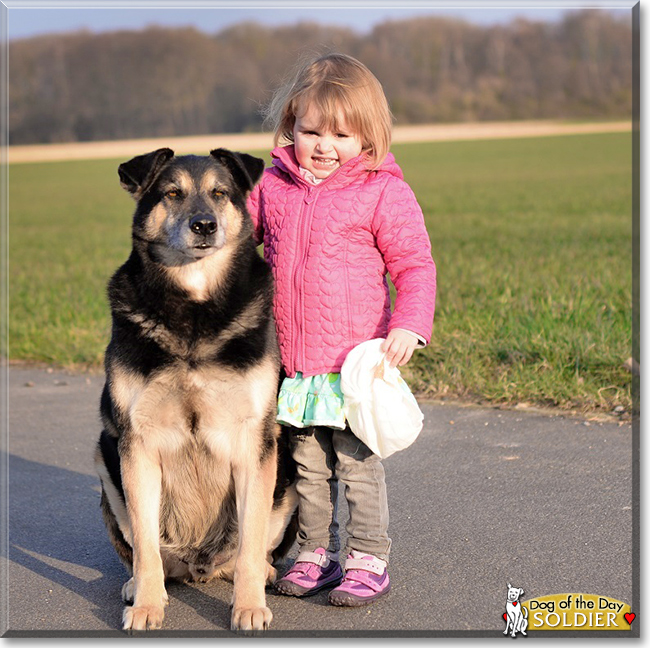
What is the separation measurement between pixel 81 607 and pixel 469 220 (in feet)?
56.9

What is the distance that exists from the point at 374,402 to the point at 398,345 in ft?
0.81

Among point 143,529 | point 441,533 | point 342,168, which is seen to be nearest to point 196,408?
point 143,529

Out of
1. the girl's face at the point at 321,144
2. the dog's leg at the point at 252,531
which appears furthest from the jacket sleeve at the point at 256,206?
the dog's leg at the point at 252,531

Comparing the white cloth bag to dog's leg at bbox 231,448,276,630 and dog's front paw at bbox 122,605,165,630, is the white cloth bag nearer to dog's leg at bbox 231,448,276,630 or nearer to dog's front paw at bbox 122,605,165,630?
dog's leg at bbox 231,448,276,630

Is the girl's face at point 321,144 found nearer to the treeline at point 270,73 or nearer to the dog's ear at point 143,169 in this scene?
the dog's ear at point 143,169

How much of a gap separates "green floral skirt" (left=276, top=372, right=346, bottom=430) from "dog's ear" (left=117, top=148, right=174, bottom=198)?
102 centimetres

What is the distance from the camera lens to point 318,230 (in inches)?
141

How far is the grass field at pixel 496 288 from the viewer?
5969mm

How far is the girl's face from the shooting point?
11.9ft

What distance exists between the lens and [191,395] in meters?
3.26

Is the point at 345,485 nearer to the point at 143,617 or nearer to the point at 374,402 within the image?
the point at 374,402

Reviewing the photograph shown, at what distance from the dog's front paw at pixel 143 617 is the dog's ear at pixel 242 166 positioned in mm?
1736

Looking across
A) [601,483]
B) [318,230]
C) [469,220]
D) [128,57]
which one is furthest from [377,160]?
[128,57]

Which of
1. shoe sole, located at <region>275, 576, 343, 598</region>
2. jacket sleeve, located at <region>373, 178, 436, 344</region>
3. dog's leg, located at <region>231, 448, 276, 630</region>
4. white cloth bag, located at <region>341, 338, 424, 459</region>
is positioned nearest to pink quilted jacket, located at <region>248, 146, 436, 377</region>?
jacket sleeve, located at <region>373, 178, 436, 344</region>
